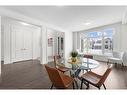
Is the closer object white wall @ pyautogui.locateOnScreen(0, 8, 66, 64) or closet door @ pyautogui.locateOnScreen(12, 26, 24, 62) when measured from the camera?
white wall @ pyautogui.locateOnScreen(0, 8, 66, 64)

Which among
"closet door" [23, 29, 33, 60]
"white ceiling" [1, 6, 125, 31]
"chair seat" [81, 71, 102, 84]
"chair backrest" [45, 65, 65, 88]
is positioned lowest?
"chair seat" [81, 71, 102, 84]

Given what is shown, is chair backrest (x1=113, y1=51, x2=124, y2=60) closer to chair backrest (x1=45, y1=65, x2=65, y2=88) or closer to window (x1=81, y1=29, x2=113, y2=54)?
window (x1=81, y1=29, x2=113, y2=54)

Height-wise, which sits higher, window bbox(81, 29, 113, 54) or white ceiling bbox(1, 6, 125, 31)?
white ceiling bbox(1, 6, 125, 31)

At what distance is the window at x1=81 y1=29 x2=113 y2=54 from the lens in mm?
7020

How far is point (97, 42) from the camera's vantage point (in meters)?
7.64

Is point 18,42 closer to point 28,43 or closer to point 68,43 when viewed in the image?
point 28,43

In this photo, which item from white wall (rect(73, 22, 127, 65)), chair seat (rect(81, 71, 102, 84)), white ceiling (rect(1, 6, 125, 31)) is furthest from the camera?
white wall (rect(73, 22, 127, 65))

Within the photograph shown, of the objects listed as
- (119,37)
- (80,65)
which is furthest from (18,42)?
(119,37)

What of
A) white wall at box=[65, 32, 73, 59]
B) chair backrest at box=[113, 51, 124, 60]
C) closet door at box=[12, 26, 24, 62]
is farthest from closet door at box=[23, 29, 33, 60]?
chair backrest at box=[113, 51, 124, 60]

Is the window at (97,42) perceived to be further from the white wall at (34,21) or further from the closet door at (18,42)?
the closet door at (18,42)

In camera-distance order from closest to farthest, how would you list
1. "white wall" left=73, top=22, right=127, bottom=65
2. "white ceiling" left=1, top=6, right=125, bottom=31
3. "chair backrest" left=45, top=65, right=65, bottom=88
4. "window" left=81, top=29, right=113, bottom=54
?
"chair backrest" left=45, top=65, right=65, bottom=88 < "white ceiling" left=1, top=6, right=125, bottom=31 < "white wall" left=73, top=22, right=127, bottom=65 < "window" left=81, top=29, right=113, bottom=54

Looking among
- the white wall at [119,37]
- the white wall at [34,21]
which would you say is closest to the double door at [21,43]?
the white wall at [34,21]

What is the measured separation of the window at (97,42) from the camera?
7020 mm
